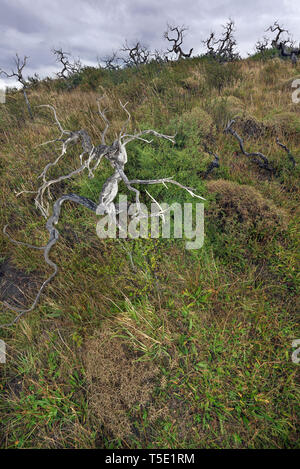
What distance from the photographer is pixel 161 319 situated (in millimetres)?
2020

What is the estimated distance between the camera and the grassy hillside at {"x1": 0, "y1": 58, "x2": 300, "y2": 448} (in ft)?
5.21

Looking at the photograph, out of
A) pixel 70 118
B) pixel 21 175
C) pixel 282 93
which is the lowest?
pixel 21 175

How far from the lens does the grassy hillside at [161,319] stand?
1588 millimetres

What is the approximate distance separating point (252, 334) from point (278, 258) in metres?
0.98

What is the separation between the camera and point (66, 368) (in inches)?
72.9

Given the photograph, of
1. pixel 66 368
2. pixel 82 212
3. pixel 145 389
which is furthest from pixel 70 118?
pixel 145 389

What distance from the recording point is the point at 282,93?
19.2ft

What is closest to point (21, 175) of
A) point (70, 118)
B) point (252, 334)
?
point (70, 118)

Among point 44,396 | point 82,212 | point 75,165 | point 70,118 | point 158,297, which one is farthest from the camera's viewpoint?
point 70,118

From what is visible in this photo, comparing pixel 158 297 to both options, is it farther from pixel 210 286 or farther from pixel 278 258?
pixel 278 258

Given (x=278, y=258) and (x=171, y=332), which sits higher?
(x=278, y=258)

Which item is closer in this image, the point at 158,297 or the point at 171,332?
the point at 171,332
